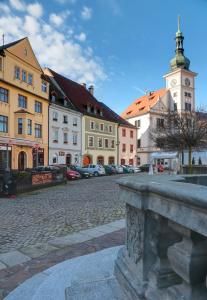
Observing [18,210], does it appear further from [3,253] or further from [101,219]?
[3,253]

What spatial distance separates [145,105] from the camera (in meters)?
61.9

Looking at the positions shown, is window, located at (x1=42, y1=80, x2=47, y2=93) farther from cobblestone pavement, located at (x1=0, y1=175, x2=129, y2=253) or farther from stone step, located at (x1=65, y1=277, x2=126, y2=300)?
stone step, located at (x1=65, y1=277, x2=126, y2=300)

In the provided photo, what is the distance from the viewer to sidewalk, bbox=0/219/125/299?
4.20 meters

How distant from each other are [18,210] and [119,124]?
4018 cm

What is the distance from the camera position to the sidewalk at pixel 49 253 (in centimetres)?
420

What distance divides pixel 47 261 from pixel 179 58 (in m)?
67.4

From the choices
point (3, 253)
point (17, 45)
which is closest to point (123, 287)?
point (3, 253)

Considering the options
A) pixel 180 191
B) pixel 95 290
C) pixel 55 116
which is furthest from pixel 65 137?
pixel 180 191

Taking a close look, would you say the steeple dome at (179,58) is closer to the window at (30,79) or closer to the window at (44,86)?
the window at (44,86)

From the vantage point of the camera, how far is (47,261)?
15.8 ft

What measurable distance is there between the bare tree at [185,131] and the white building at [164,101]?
995 inches

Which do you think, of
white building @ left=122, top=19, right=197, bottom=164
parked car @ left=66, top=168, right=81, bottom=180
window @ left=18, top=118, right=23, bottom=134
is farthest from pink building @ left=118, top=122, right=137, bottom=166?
parked car @ left=66, top=168, right=81, bottom=180

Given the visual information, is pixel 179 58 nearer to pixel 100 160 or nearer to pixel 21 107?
pixel 100 160

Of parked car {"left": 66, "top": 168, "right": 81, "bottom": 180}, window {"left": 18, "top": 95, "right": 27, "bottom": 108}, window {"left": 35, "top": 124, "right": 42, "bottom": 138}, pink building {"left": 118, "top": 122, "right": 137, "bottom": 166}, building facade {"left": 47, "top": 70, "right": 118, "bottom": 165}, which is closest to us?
parked car {"left": 66, "top": 168, "right": 81, "bottom": 180}
